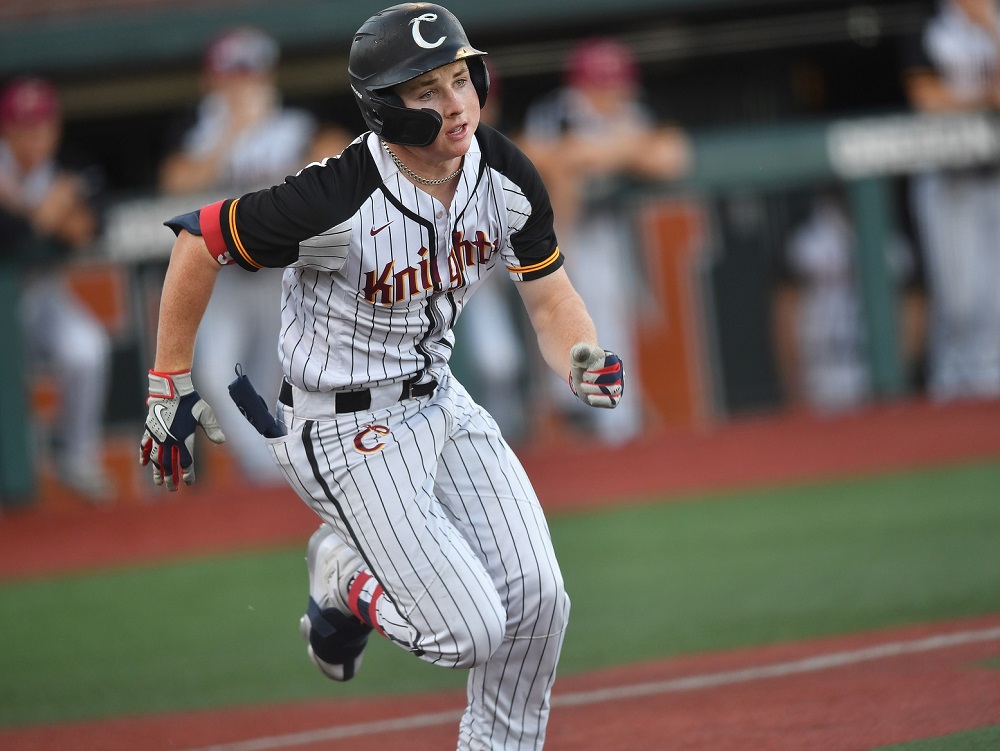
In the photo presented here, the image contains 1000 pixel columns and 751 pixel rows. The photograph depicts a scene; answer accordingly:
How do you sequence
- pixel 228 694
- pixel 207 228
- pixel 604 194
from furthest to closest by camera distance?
pixel 604 194, pixel 228 694, pixel 207 228

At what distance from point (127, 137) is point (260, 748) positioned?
919cm

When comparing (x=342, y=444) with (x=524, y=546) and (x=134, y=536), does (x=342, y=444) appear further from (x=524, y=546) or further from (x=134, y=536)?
(x=134, y=536)

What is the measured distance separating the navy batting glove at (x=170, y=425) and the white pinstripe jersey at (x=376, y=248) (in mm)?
254

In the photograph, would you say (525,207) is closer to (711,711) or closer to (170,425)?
(170,425)

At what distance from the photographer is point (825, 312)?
33.8ft

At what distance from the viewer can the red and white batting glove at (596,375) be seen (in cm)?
324

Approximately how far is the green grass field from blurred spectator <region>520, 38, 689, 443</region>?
1.85 metres

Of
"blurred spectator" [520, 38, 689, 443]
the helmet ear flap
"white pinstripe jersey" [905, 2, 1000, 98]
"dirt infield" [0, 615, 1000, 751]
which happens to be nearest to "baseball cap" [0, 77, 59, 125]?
"blurred spectator" [520, 38, 689, 443]

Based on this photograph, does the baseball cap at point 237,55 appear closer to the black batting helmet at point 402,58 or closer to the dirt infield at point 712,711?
the dirt infield at point 712,711

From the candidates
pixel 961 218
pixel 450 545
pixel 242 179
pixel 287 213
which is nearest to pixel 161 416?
pixel 287 213

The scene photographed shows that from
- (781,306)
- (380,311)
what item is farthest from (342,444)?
(781,306)

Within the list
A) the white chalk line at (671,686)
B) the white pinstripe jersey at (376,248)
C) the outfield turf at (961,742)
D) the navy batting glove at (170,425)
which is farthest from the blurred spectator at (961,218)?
the navy batting glove at (170,425)

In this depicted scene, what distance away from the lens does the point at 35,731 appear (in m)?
4.55

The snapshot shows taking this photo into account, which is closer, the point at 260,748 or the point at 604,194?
the point at 260,748
